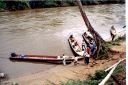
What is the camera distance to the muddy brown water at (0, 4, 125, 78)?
13.4 m

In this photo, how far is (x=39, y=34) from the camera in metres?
21.2

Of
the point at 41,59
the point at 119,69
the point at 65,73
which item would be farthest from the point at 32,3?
the point at 119,69

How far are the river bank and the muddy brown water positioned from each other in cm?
73

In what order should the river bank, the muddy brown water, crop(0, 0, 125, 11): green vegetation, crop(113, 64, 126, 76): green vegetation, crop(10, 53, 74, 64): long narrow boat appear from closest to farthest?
crop(113, 64, 126, 76): green vegetation, the river bank, crop(10, 53, 74, 64): long narrow boat, the muddy brown water, crop(0, 0, 125, 11): green vegetation

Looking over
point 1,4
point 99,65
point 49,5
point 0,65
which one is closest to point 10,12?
point 1,4

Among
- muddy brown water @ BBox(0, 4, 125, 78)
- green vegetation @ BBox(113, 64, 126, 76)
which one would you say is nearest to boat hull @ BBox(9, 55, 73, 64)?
muddy brown water @ BBox(0, 4, 125, 78)

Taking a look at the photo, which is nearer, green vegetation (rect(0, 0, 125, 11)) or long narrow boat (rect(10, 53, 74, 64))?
long narrow boat (rect(10, 53, 74, 64))

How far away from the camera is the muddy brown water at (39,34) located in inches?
526

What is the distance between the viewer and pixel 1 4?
33344 millimetres

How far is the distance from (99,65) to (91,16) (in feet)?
63.6

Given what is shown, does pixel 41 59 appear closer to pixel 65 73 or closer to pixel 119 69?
pixel 65 73

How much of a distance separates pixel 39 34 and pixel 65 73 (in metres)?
10.3

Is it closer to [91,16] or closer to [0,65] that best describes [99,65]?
[0,65]

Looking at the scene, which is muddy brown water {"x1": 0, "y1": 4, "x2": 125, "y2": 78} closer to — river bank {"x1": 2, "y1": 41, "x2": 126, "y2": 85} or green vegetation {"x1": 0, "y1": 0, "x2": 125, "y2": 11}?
river bank {"x1": 2, "y1": 41, "x2": 126, "y2": 85}
